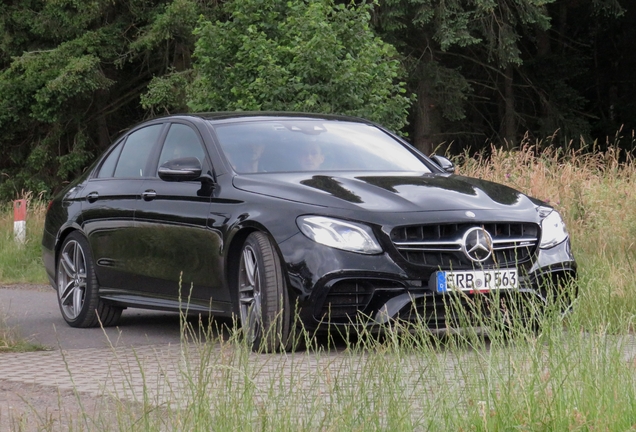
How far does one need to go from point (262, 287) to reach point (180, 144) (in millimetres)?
1881

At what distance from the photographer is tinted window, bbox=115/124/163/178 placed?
8609mm

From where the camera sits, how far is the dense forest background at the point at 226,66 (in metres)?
14.5

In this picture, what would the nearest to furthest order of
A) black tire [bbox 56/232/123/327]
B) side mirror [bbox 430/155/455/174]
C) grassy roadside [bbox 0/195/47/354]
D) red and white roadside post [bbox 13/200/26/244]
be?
side mirror [bbox 430/155/455/174] → black tire [bbox 56/232/123/327] → grassy roadside [bbox 0/195/47/354] → red and white roadside post [bbox 13/200/26/244]

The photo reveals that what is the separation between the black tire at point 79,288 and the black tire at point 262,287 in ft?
6.87

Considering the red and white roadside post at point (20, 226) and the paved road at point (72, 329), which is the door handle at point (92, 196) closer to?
the paved road at point (72, 329)

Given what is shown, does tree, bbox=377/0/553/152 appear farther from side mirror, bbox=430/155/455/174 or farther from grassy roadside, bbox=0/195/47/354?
side mirror, bbox=430/155/455/174

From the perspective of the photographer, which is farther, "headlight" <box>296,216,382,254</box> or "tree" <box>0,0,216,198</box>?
"tree" <box>0,0,216,198</box>

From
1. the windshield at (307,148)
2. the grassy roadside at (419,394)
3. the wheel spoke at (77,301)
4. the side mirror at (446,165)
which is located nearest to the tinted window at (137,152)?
the windshield at (307,148)

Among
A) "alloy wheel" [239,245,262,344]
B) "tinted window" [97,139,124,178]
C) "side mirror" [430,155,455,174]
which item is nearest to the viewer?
"alloy wheel" [239,245,262,344]

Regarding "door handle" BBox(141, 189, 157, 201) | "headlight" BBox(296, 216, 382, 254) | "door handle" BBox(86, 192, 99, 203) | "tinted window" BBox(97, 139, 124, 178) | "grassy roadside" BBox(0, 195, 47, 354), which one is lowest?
"grassy roadside" BBox(0, 195, 47, 354)

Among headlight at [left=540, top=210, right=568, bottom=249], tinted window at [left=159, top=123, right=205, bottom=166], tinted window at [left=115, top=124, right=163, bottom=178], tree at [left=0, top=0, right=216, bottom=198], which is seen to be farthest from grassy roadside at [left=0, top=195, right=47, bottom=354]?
tree at [left=0, top=0, right=216, bottom=198]

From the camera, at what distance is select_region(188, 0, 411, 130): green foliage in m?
13.6

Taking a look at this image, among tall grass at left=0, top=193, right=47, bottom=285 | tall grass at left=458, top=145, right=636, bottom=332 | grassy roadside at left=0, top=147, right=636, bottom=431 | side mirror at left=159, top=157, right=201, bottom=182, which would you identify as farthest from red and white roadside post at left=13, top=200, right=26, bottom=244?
grassy roadside at left=0, top=147, right=636, bottom=431

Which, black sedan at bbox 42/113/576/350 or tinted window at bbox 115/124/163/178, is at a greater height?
tinted window at bbox 115/124/163/178
